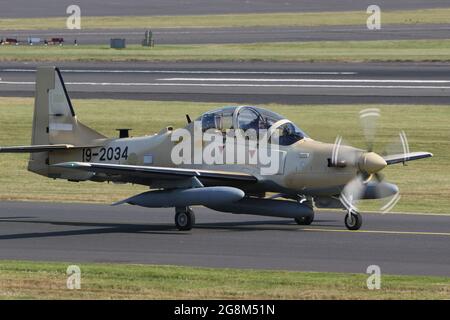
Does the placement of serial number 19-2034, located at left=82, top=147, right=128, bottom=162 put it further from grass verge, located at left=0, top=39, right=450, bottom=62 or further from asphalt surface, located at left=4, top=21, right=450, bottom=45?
asphalt surface, located at left=4, top=21, right=450, bottom=45

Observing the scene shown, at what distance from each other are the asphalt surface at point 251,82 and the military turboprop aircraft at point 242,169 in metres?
21.5

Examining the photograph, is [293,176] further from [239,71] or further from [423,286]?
[239,71]

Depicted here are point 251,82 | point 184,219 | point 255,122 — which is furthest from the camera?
point 251,82

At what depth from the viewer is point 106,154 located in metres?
23.6

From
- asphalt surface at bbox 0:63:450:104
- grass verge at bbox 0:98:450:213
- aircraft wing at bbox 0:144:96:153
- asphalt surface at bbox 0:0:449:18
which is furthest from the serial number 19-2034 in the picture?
asphalt surface at bbox 0:0:449:18

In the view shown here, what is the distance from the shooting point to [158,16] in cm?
10462

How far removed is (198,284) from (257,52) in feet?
172

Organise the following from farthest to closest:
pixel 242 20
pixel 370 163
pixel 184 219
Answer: pixel 242 20 → pixel 184 219 → pixel 370 163

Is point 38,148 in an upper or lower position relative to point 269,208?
upper

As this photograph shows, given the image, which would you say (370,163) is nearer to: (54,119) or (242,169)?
(242,169)

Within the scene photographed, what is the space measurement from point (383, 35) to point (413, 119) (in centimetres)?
4166

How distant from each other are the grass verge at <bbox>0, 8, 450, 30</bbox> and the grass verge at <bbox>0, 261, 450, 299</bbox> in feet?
252

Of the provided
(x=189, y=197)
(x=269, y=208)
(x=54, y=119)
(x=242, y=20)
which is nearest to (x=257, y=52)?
(x=242, y=20)

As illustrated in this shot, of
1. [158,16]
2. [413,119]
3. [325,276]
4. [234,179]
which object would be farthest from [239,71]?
[158,16]
